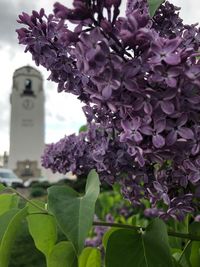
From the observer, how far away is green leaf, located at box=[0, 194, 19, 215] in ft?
2.28

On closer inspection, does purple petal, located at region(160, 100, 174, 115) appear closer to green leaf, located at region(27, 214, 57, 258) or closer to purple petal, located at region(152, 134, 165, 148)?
purple petal, located at region(152, 134, 165, 148)

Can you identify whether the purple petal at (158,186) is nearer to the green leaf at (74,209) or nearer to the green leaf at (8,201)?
the green leaf at (74,209)

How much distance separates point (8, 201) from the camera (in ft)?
2.30

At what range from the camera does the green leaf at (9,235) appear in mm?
562

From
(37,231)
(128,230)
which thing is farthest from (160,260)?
(37,231)

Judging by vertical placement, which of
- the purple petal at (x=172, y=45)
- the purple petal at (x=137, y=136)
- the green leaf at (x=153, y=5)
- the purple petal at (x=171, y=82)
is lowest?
the purple petal at (x=137, y=136)

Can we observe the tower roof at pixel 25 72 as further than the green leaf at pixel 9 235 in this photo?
Yes

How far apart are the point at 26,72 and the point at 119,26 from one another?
33732mm

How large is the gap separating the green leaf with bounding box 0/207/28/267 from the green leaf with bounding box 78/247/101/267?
0.57 feet

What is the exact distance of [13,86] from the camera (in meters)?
33.6

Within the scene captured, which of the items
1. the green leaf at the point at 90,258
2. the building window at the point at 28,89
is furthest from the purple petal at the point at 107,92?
the building window at the point at 28,89

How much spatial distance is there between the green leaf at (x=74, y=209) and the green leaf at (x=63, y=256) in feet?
0.30

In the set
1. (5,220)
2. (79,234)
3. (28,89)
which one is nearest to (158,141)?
(79,234)

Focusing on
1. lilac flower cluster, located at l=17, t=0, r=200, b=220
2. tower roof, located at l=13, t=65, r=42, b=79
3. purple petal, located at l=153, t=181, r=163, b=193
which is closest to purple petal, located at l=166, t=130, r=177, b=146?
lilac flower cluster, located at l=17, t=0, r=200, b=220
